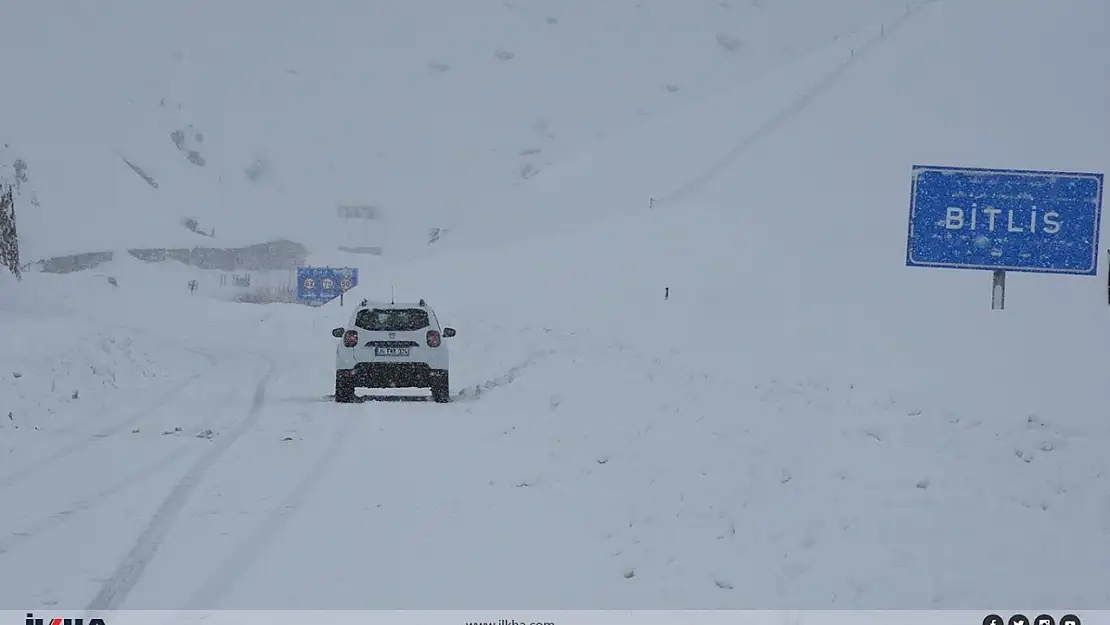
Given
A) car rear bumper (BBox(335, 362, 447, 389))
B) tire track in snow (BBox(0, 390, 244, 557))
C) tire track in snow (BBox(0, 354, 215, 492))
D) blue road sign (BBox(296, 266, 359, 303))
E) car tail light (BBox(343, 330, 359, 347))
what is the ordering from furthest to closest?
blue road sign (BBox(296, 266, 359, 303))
car tail light (BBox(343, 330, 359, 347))
car rear bumper (BBox(335, 362, 447, 389))
tire track in snow (BBox(0, 354, 215, 492))
tire track in snow (BBox(0, 390, 244, 557))

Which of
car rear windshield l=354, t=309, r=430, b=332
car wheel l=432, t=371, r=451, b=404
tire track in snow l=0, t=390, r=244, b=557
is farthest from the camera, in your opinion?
car rear windshield l=354, t=309, r=430, b=332

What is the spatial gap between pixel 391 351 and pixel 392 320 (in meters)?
0.64

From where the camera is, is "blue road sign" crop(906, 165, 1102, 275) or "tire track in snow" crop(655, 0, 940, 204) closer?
"blue road sign" crop(906, 165, 1102, 275)

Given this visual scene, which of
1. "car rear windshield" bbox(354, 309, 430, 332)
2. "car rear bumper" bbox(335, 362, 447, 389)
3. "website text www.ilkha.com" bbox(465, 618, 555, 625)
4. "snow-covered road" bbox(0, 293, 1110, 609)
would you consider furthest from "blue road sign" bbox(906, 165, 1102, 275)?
"website text www.ilkha.com" bbox(465, 618, 555, 625)

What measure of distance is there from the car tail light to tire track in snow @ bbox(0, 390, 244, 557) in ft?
18.6

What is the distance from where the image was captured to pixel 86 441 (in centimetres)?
1346

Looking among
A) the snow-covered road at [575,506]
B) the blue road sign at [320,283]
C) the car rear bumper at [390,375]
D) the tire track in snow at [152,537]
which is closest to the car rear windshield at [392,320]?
the car rear bumper at [390,375]

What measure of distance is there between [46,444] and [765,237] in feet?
142

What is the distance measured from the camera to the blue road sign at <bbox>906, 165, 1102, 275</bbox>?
15.7 m

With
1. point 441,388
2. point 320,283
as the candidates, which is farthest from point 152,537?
point 320,283

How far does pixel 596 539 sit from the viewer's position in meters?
8.36

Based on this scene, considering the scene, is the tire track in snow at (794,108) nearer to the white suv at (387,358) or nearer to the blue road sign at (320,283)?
the blue road sign at (320,283)

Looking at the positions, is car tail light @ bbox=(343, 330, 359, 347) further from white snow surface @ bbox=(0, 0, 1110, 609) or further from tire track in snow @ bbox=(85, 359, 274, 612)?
tire track in snow @ bbox=(85, 359, 274, 612)

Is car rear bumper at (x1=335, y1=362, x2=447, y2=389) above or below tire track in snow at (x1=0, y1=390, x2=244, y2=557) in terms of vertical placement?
above
